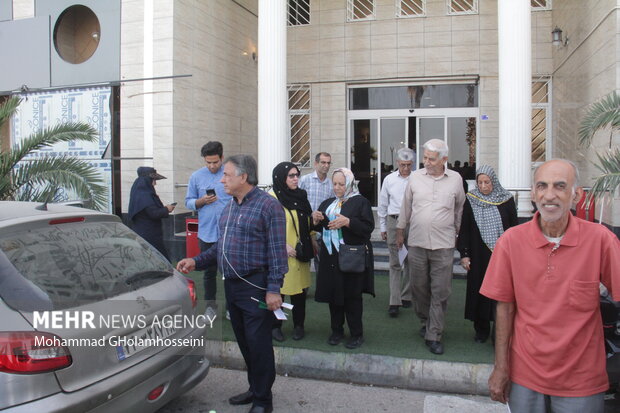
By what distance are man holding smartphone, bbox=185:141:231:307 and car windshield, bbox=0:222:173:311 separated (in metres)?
1.98

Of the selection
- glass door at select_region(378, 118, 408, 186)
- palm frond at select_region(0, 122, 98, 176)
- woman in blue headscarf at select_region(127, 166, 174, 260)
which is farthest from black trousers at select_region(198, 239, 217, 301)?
glass door at select_region(378, 118, 408, 186)

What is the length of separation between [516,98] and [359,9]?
5.06 meters

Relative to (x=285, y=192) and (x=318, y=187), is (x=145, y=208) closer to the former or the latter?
(x=285, y=192)

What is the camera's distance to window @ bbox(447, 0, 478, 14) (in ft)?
37.2

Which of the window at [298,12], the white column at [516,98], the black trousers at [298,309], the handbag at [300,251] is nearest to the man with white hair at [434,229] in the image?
the handbag at [300,251]

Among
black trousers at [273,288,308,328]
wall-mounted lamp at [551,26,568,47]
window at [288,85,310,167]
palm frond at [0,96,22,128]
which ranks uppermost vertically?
wall-mounted lamp at [551,26,568,47]

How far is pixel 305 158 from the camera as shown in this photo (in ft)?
40.7

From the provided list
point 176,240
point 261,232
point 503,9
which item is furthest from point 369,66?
point 261,232

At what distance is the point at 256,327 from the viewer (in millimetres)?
3699

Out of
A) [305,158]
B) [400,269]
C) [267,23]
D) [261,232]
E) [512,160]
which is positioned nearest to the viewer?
[261,232]

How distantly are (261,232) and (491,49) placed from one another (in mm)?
9373

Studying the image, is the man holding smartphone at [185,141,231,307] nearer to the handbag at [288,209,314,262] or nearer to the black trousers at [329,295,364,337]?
the handbag at [288,209,314,262]

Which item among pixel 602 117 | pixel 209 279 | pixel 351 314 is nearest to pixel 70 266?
pixel 351 314

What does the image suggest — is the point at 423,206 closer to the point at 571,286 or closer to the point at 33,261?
the point at 571,286
